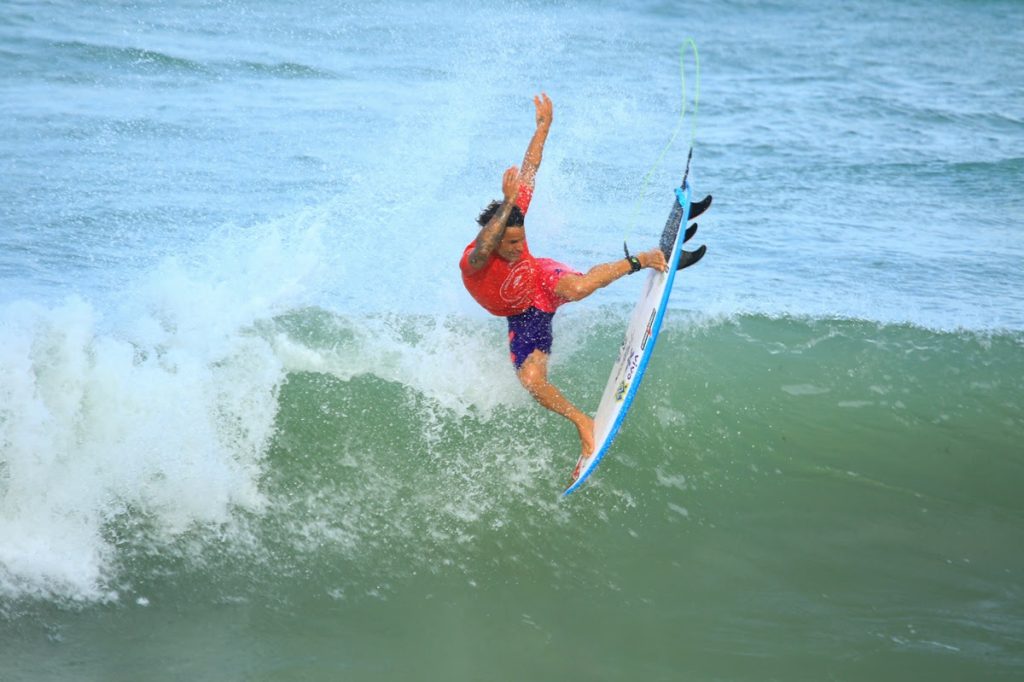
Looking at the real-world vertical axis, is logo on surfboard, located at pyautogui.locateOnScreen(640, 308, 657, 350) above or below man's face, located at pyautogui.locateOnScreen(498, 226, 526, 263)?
below

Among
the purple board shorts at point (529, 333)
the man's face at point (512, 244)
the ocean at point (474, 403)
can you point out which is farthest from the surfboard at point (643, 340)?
the man's face at point (512, 244)

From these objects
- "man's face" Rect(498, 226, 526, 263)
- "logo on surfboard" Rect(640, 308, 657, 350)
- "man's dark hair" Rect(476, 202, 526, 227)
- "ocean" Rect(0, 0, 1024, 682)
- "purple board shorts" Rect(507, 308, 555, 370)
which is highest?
"man's dark hair" Rect(476, 202, 526, 227)

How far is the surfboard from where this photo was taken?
5.28m

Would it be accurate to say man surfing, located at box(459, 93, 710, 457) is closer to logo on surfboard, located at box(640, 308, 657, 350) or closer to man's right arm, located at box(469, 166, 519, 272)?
man's right arm, located at box(469, 166, 519, 272)

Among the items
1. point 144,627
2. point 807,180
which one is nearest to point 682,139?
point 807,180

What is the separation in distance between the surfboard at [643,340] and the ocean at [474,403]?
0.34 m

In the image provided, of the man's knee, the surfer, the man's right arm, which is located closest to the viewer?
the man's right arm

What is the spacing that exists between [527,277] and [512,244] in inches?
9.7

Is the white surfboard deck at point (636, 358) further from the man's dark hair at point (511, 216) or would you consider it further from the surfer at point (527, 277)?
the man's dark hair at point (511, 216)

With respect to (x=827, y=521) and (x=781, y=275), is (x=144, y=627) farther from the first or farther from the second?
(x=781, y=275)

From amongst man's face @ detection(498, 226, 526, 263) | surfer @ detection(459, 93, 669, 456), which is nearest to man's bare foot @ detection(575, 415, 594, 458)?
surfer @ detection(459, 93, 669, 456)

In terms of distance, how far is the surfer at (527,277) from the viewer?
5.22m

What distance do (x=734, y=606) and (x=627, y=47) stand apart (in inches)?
476

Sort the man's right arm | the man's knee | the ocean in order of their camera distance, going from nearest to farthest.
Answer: the ocean, the man's right arm, the man's knee
